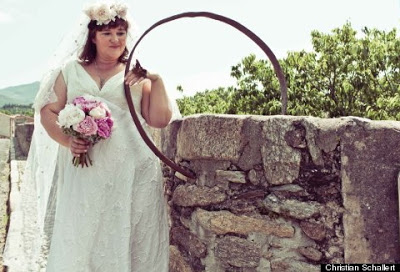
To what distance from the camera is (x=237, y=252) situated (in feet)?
8.32

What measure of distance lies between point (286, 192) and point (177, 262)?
3.01 ft

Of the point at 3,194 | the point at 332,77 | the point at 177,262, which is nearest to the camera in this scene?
the point at 177,262

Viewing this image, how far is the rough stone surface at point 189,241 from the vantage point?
2713mm

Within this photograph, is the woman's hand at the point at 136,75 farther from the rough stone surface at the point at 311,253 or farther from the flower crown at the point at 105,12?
the rough stone surface at the point at 311,253

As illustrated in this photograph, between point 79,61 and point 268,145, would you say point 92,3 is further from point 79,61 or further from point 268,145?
point 268,145

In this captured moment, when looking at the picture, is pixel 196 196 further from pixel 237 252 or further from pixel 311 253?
pixel 311 253

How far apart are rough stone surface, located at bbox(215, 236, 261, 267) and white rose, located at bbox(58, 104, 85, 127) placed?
946 mm

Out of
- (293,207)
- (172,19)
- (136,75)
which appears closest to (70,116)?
(136,75)

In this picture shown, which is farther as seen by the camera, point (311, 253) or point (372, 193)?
point (311, 253)

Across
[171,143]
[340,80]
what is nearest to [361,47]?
[340,80]

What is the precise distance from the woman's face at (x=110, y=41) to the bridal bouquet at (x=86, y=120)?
1.03ft

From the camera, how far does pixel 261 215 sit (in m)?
2.46

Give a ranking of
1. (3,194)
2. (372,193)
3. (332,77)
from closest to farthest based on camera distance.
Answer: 1. (372,193)
2. (3,194)
3. (332,77)

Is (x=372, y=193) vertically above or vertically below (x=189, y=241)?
above
